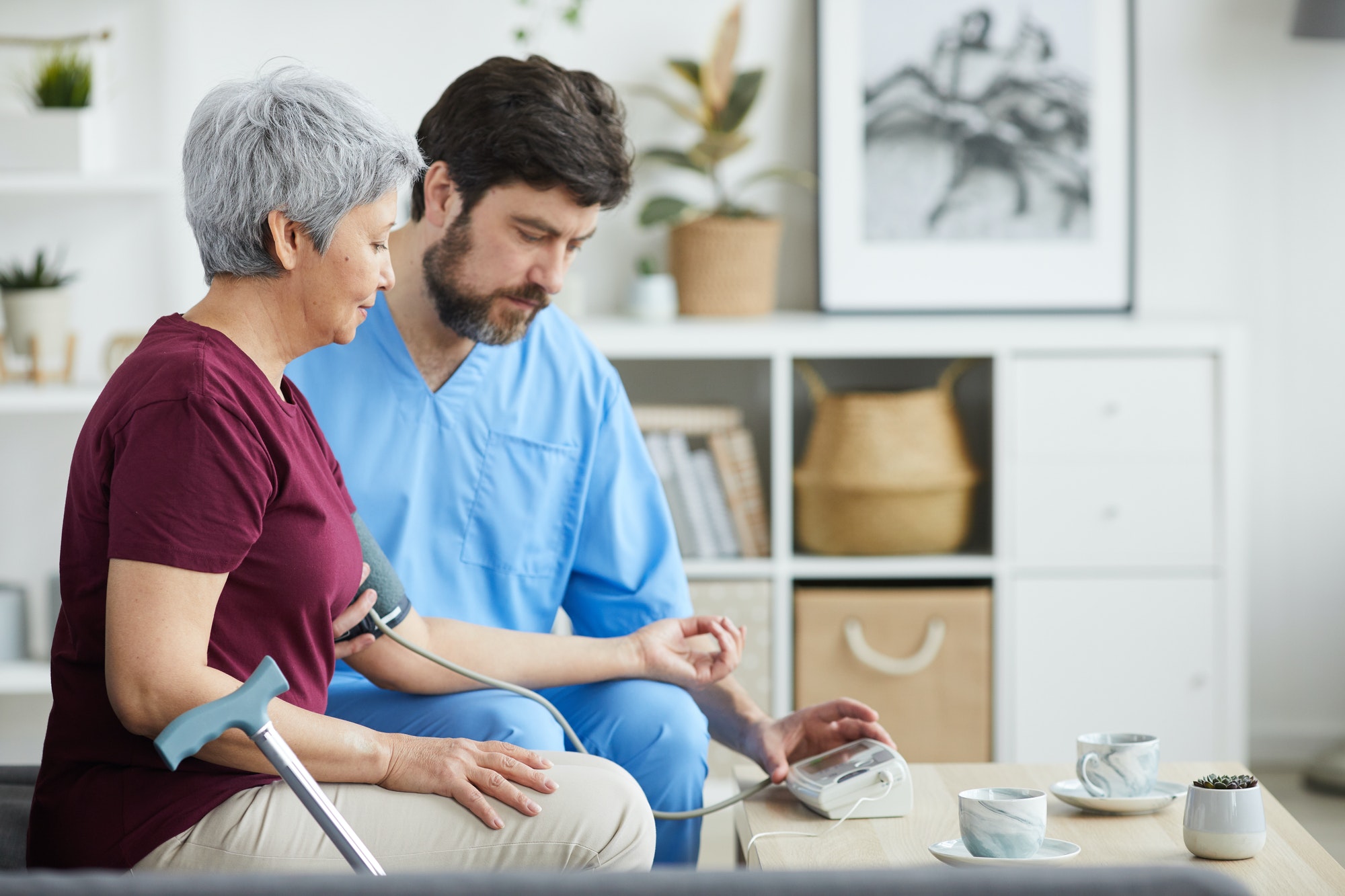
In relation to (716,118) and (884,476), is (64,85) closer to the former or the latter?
(716,118)

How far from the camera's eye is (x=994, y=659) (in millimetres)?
2512

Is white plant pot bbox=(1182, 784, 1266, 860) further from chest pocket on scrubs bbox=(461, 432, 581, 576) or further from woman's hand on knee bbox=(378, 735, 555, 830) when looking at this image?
chest pocket on scrubs bbox=(461, 432, 581, 576)

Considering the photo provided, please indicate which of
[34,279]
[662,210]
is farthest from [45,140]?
[662,210]

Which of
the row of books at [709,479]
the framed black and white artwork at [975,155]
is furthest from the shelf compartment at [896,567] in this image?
the framed black and white artwork at [975,155]

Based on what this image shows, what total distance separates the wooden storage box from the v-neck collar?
1.03 meters

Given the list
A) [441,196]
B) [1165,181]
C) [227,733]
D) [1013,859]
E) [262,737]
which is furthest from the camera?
[1165,181]

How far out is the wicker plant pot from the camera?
8.55 ft

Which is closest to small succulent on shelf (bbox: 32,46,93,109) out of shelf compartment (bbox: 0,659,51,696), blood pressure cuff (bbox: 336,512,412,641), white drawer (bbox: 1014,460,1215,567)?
shelf compartment (bbox: 0,659,51,696)

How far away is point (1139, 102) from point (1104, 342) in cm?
64

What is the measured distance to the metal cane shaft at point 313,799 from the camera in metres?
0.91

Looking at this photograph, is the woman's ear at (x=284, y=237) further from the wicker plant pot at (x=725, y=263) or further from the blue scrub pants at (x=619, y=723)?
the wicker plant pot at (x=725, y=263)

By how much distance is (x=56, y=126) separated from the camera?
2.54m

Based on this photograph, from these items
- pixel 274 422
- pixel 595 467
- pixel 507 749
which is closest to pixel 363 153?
pixel 274 422

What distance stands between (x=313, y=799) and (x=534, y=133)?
2.83 feet
